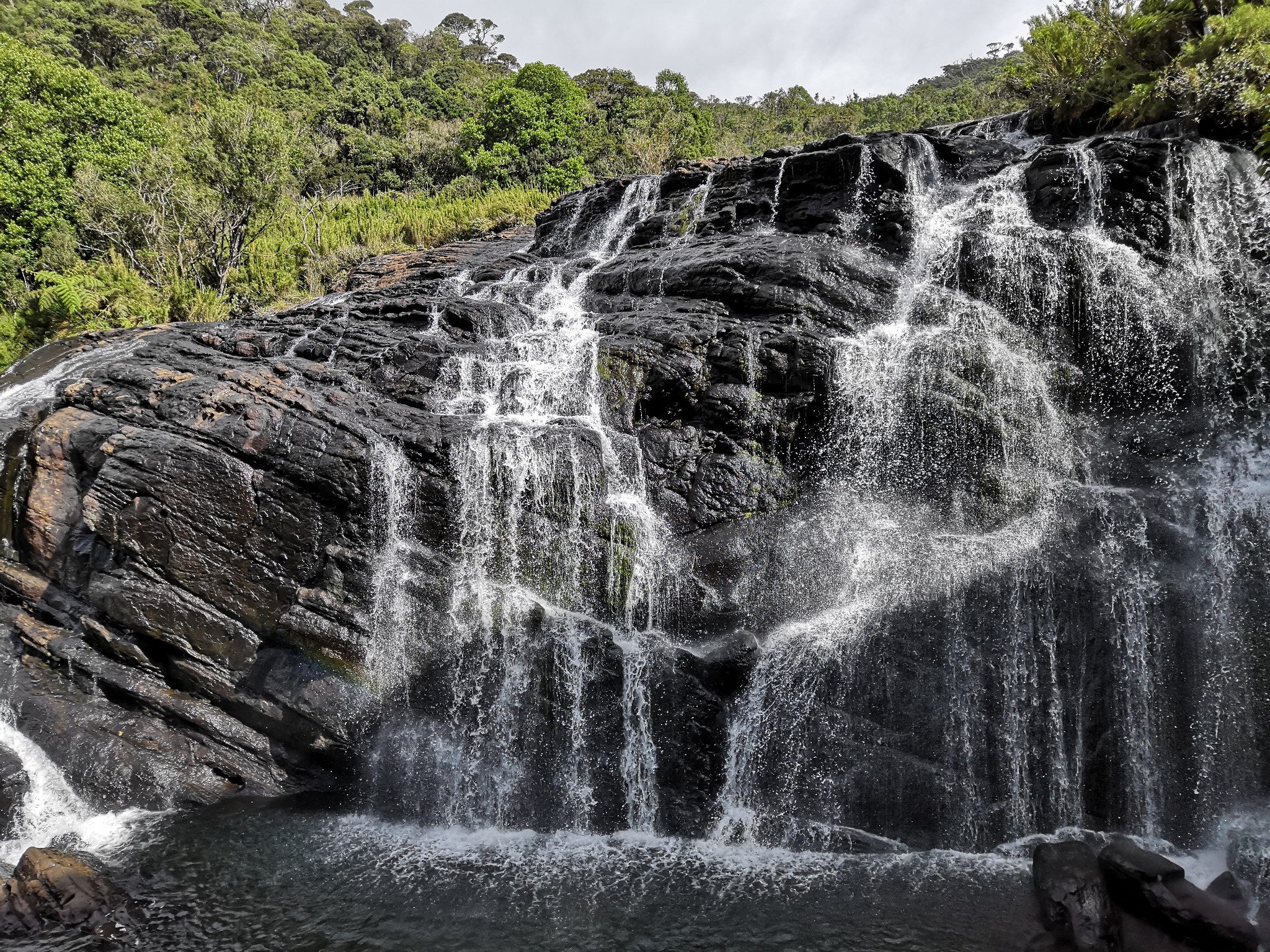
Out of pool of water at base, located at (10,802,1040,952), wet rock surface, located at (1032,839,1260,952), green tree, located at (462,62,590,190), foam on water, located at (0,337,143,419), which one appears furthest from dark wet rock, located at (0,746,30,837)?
green tree, located at (462,62,590,190)

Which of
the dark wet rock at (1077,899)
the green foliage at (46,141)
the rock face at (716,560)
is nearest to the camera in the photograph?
the dark wet rock at (1077,899)

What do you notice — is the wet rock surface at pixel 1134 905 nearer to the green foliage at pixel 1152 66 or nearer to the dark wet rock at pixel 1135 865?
the dark wet rock at pixel 1135 865

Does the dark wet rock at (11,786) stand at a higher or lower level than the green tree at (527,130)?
lower

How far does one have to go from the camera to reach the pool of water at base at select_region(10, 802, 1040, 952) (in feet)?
22.2

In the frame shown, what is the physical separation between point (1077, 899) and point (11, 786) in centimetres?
1245

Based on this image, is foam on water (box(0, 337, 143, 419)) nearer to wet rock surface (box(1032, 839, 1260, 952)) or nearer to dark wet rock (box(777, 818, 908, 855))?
dark wet rock (box(777, 818, 908, 855))

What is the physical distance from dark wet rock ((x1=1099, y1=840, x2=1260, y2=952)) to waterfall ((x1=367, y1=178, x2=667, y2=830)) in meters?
5.13

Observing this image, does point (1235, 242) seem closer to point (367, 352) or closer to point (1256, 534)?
point (1256, 534)

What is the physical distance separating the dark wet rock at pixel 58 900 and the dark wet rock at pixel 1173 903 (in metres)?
10.1

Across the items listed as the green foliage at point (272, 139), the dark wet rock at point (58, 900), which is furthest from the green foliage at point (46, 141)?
the dark wet rock at point (58, 900)

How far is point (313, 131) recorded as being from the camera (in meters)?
39.8

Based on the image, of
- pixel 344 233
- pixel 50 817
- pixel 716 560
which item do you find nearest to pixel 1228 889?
pixel 716 560

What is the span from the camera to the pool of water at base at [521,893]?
6.77 metres

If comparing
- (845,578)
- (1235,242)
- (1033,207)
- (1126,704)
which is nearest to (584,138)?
(1033,207)
